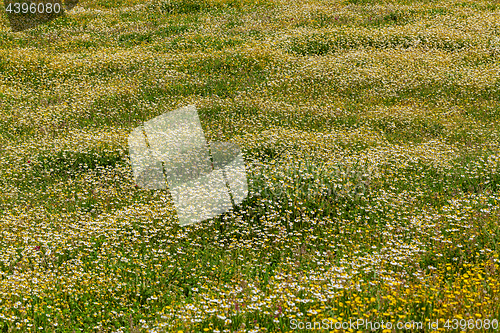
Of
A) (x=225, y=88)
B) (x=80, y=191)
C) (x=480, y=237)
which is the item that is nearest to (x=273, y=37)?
(x=225, y=88)

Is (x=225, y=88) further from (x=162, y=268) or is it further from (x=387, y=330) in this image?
(x=387, y=330)

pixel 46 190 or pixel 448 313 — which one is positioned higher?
pixel 448 313

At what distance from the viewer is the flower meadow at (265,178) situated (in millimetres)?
6251

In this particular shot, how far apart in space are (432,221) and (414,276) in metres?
2.00

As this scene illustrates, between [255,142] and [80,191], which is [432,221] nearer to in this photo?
[255,142]

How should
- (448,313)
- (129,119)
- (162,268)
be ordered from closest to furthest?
1. (448,313)
2. (162,268)
3. (129,119)

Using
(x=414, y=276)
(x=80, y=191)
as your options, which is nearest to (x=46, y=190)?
(x=80, y=191)

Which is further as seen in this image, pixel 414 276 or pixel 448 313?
pixel 414 276

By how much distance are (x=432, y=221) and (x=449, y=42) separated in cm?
1416

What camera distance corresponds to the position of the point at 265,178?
10031 mm

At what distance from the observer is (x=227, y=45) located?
Result: 2027 centimetres

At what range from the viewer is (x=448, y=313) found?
531 cm

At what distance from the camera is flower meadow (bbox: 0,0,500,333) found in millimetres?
6251

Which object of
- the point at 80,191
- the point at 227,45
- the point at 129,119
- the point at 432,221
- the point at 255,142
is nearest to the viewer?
the point at 432,221
